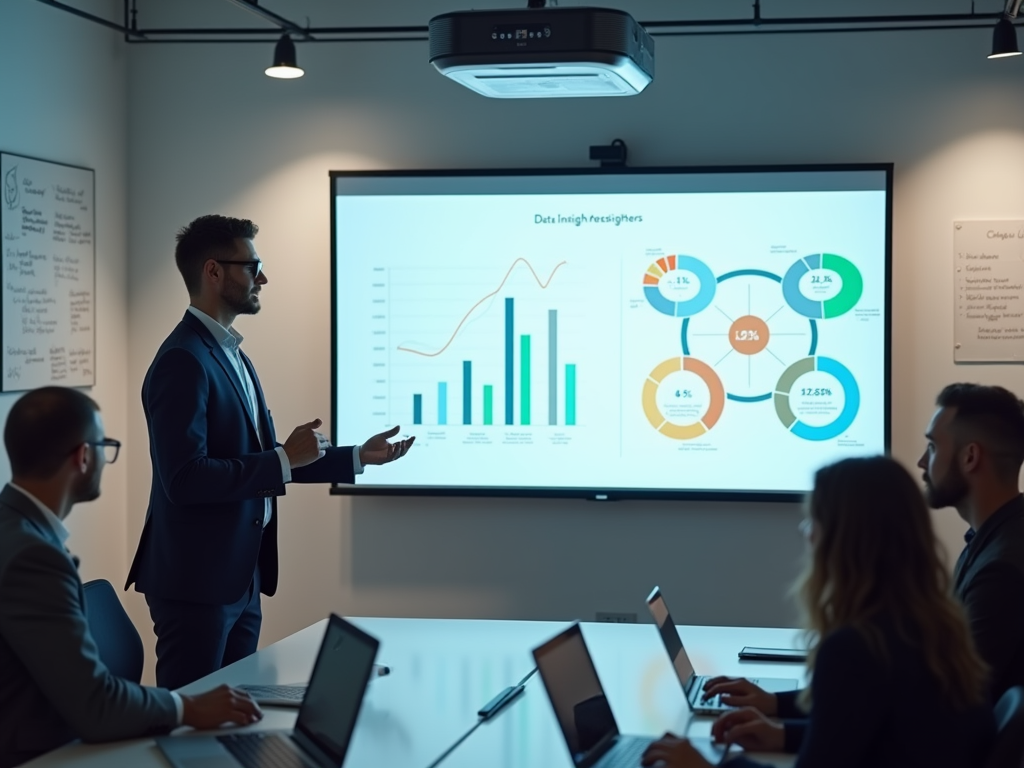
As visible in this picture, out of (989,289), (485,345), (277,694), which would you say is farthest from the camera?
(485,345)

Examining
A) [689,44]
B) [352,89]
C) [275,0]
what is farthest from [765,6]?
[275,0]

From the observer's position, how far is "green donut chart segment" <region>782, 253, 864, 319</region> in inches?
186

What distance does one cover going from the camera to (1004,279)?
470 cm

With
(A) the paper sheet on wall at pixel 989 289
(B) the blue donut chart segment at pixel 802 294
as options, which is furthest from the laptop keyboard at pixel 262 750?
(A) the paper sheet on wall at pixel 989 289

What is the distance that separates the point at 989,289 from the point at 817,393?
2.63 ft

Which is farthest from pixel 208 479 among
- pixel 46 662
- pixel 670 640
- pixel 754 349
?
pixel 754 349

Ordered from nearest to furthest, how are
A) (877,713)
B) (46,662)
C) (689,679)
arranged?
(877,713), (46,662), (689,679)

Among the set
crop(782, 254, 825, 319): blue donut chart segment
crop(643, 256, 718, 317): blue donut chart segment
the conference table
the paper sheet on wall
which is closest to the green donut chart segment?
crop(782, 254, 825, 319): blue donut chart segment

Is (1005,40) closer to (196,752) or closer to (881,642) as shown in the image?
(881,642)

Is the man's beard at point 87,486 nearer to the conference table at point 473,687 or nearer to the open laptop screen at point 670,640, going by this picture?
the conference table at point 473,687

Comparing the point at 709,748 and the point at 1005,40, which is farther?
the point at 1005,40

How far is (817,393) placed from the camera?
4.75 meters

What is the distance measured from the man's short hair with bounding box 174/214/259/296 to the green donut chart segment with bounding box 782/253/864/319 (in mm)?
2328

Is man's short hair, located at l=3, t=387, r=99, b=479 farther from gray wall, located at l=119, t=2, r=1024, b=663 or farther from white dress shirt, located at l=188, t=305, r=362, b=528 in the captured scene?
gray wall, located at l=119, t=2, r=1024, b=663
